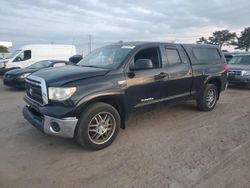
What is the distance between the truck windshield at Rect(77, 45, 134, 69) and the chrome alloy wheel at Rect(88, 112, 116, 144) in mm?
929

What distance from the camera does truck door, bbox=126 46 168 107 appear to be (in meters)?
4.26

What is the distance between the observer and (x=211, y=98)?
644cm

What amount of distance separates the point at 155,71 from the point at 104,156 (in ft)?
6.55

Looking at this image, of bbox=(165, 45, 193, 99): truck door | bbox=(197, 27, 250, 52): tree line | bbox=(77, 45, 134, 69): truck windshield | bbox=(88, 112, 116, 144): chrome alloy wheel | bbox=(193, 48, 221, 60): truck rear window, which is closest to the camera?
bbox=(88, 112, 116, 144): chrome alloy wheel

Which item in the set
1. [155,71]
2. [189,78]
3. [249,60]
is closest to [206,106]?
[189,78]

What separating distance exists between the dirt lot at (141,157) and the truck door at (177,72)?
726 millimetres

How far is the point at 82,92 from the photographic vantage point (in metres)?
3.61

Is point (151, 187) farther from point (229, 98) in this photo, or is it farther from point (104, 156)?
point (229, 98)

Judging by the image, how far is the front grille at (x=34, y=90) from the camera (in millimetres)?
3856

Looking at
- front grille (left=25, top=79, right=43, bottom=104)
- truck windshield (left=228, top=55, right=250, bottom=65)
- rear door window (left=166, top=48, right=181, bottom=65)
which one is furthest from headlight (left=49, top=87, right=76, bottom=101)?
truck windshield (left=228, top=55, right=250, bottom=65)

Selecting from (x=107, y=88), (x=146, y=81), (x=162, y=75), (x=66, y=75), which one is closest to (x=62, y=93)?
(x=66, y=75)

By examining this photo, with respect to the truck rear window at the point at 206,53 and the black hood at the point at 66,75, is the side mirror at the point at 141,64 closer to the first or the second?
the black hood at the point at 66,75

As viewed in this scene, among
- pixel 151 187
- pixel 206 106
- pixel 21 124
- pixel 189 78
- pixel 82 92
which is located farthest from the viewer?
pixel 206 106

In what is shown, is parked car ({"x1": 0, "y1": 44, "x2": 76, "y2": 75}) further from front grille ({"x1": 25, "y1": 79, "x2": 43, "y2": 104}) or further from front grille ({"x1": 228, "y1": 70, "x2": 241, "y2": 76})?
front grille ({"x1": 228, "y1": 70, "x2": 241, "y2": 76})
